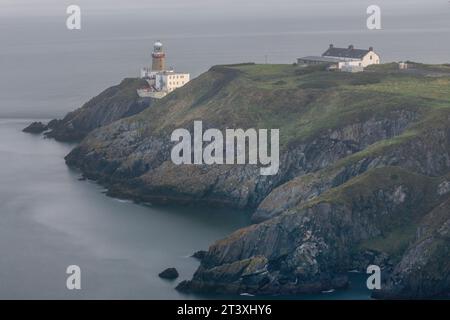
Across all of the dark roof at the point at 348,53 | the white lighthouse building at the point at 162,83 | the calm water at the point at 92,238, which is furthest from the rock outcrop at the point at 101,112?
the dark roof at the point at 348,53

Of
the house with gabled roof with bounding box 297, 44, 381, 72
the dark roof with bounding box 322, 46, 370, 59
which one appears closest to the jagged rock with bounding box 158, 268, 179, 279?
the house with gabled roof with bounding box 297, 44, 381, 72

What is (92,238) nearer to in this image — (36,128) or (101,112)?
(101,112)

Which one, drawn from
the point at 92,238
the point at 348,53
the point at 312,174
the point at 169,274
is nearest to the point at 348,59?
the point at 348,53

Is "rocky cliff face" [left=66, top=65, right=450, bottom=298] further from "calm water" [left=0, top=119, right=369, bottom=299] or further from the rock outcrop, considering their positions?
the rock outcrop

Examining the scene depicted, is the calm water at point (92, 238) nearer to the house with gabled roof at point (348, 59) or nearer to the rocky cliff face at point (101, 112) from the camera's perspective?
the rocky cliff face at point (101, 112)

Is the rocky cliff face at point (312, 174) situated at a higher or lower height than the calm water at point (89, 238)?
higher
